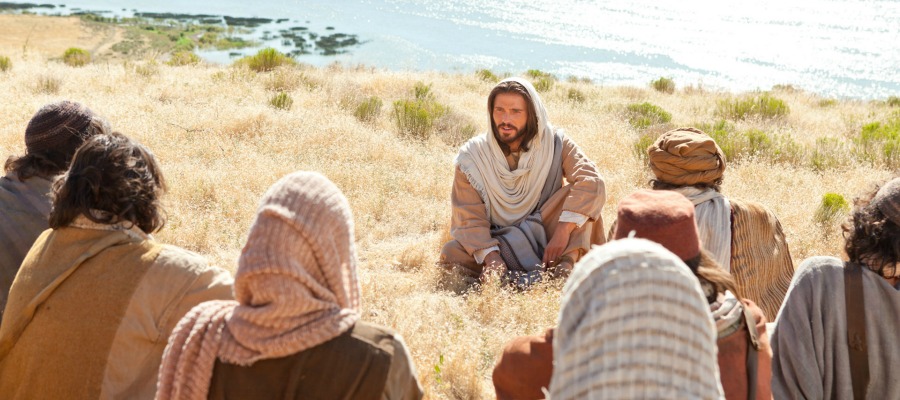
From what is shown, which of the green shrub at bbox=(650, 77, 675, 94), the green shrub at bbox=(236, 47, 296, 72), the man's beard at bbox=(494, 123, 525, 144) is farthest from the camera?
the green shrub at bbox=(650, 77, 675, 94)

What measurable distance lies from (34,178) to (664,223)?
8.60ft

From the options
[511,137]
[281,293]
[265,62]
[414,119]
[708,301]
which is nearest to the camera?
[281,293]

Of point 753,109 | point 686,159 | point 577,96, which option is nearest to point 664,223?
point 686,159

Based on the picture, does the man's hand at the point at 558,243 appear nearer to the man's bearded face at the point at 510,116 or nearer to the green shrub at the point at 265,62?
the man's bearded face at the point at 510,116

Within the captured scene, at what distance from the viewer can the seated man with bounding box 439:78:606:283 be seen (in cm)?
465

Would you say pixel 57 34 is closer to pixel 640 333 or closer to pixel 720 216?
pixel 720 216

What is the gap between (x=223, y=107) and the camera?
857 cm

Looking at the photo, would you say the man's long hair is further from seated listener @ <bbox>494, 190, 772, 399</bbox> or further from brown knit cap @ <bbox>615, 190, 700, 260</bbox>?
brown knit cap @ <bbox>615, 190, 700, 260</bbox>

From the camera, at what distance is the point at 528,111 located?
4699 millimetres

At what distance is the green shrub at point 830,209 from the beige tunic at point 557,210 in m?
2.10

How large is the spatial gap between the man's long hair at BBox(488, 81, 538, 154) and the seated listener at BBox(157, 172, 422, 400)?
267 centimetres

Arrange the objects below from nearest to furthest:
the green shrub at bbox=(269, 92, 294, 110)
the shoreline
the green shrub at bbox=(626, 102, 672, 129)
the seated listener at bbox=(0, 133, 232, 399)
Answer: the seated listener at bbox=(0, 133, 232, 399)
the green shrub at bbox=(269, 92, 294, 110)
the green shrub at bbox=(626, 102, 672, 129)
the shoreline

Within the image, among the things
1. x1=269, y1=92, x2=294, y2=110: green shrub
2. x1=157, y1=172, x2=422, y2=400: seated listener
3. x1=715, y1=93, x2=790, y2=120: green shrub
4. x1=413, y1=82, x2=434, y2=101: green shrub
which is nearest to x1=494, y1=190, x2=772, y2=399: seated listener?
x1=157, y1=172, x2=422, y2=400: seated listener

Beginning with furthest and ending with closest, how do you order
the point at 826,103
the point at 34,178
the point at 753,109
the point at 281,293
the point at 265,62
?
the point at 826,103 < the point at 265,62 < the point at 753,109 < the point at 34,178 < the point at 281,293
